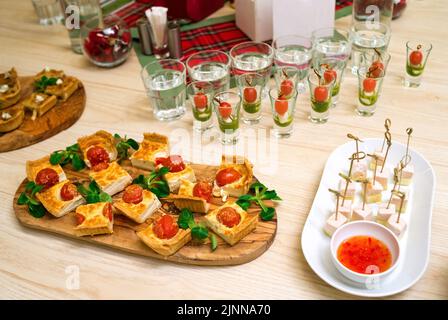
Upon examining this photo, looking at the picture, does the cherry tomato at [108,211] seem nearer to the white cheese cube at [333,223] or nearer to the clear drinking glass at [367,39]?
the white cheese cube at [333,223]

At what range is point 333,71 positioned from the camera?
4.99 feet

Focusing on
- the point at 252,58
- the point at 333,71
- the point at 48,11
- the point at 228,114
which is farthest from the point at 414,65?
the point at 48,11

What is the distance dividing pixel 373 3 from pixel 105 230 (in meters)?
1.27

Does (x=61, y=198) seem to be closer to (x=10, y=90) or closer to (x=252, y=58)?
(x=10, y=90)

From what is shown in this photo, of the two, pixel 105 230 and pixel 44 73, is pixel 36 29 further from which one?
pixel 105 230

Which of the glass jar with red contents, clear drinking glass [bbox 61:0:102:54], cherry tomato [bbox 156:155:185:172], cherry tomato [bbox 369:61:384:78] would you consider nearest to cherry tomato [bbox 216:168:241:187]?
cherry tomato [bbox 156:155:185:172]

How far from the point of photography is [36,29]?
2.25 m

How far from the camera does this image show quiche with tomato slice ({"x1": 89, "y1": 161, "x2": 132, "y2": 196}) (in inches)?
51.1

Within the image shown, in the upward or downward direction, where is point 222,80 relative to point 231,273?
upward

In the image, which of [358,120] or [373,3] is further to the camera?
[373,3]

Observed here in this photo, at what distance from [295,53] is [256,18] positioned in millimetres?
221

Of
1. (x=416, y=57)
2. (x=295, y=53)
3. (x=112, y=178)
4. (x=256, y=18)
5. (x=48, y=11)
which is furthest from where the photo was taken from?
(x=48, y=11)
